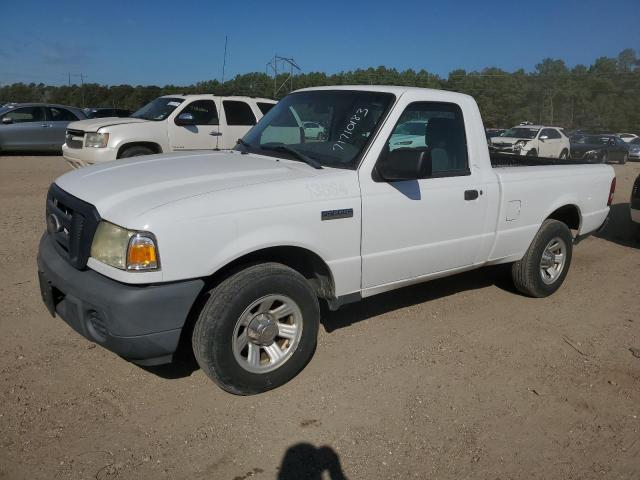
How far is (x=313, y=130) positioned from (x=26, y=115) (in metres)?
15.5

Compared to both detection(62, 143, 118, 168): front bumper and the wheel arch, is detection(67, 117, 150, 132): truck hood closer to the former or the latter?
detection(62, 143, 118, 168): front bumper

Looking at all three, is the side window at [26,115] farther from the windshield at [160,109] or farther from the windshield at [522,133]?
the windshield at [522,133]

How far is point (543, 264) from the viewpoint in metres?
5.34

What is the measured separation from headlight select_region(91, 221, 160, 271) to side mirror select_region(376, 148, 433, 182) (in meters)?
1.62

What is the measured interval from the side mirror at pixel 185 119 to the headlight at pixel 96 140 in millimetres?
1389

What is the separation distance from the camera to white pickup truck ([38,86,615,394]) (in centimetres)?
293

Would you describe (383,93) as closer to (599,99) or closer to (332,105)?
(332,105)

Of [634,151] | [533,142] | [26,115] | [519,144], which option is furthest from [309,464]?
[634,151]

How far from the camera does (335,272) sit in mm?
3625

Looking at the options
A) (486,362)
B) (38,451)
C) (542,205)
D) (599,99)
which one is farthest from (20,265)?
(599,99)

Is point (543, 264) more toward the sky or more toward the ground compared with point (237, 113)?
more toward the ground

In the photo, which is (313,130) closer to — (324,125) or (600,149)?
(324,125)

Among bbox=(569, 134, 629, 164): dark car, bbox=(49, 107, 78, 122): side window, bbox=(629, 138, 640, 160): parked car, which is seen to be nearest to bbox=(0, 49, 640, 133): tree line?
bbox=(629, 138, 640, 160): parked car

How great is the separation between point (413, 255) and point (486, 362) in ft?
3.16
